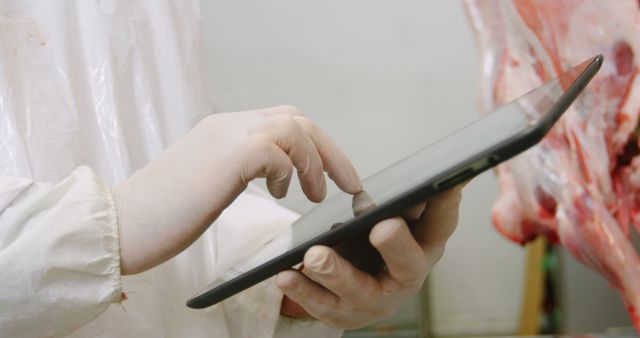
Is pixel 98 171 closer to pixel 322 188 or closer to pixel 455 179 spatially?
pixel 322 188

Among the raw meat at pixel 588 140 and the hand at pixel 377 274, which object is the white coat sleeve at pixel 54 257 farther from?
the raw meat at pixel 588 140

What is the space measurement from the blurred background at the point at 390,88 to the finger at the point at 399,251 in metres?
0.99

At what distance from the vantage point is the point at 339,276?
581 millimetres

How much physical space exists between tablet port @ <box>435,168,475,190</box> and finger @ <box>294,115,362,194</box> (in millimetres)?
231

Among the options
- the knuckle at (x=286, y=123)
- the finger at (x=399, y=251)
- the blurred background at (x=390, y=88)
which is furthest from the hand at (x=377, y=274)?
the blurred background at (x=390, y=88)

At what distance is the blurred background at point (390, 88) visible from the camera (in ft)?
5.34

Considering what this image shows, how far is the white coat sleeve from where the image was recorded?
582 millimetres

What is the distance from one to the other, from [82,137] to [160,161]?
0.21m

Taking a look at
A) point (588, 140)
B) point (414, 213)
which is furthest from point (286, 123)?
point (588, 140)

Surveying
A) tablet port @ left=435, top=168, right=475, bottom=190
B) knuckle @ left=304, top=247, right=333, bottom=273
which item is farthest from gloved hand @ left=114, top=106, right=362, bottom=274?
tablet port @ left=435, top=168, right=475, bottom=190

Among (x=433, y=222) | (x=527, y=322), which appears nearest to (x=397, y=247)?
(x=433, y=222)

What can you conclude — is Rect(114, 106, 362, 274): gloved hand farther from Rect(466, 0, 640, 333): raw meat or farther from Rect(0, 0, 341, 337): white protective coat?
Rect(466, 0, 640, 333): raw meat

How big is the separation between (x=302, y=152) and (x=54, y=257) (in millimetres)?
228

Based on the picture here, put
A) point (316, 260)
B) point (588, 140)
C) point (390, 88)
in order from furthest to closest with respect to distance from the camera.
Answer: point (390, 88) → point (588, 140) → point (316, 260)
